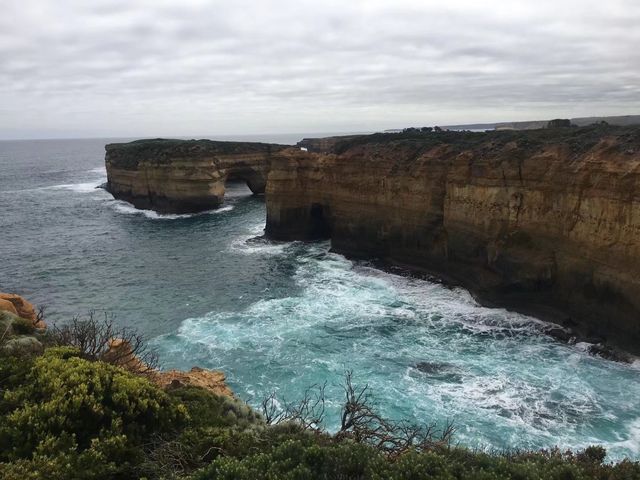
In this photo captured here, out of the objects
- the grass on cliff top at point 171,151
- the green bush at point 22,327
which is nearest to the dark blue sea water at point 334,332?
the green bush at point 22,327

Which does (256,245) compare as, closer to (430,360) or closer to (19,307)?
(19,307)

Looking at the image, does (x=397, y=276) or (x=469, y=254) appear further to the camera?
(x=397, y=276)

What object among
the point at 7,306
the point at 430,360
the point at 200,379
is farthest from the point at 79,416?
the point at 430,360

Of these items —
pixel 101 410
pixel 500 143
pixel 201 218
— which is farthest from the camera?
pixel 201 218

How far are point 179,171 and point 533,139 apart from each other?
37873 mm

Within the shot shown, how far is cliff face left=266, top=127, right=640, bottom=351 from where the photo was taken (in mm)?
20312

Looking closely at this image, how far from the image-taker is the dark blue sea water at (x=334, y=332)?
1591cm

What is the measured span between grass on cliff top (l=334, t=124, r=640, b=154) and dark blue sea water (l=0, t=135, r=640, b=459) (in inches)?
345

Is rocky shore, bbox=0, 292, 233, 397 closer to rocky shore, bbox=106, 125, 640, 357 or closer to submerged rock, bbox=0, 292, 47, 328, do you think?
submerged rock, bbox=0, 292, 47, 328

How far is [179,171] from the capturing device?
52094mm

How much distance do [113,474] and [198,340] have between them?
520 inches

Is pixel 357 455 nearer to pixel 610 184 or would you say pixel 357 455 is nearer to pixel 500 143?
pixel 610 184

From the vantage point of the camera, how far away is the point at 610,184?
2052cm

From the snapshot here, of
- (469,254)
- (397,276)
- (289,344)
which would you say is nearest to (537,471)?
(289,344)
